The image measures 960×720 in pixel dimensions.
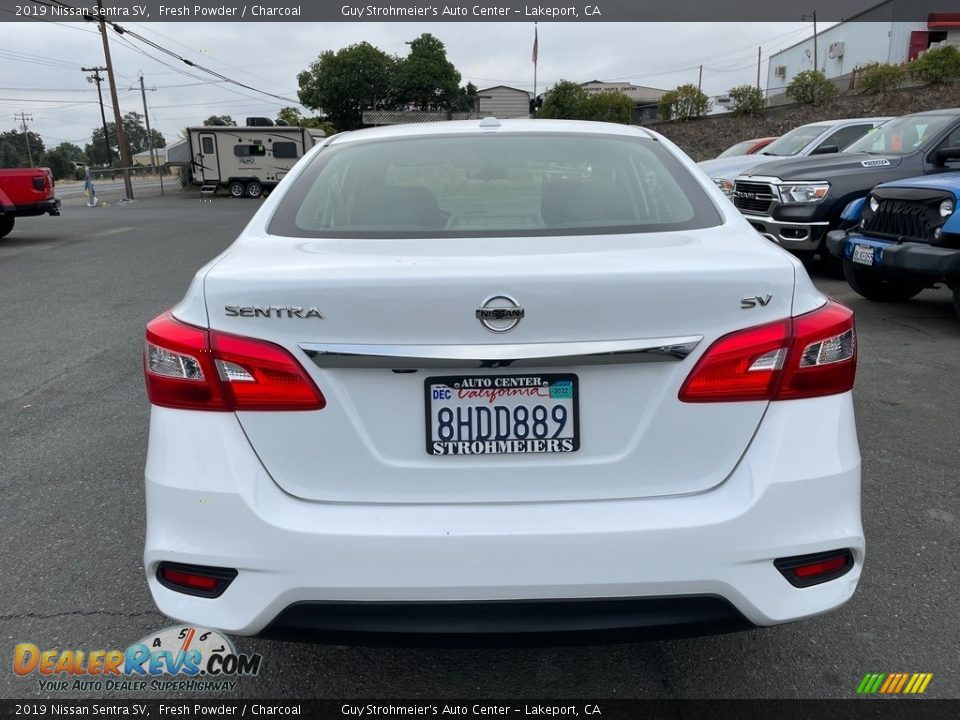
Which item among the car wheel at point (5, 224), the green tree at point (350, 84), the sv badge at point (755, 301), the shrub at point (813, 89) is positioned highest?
the green tree at point (350, 84)

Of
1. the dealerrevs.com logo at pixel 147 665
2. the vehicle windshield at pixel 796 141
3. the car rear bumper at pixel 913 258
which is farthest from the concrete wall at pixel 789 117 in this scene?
the dealerrevs.com logo at pixel 147 665

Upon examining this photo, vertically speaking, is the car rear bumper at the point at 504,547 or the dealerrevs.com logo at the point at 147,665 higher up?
the car rear bumper at the point at 504,547

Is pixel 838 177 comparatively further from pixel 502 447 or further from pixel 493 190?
pixel 502 447

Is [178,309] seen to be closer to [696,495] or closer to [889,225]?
[696,495]

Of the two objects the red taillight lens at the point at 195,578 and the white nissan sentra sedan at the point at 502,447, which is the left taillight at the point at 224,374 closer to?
the white nissan sentra sedan at the point at 502,447

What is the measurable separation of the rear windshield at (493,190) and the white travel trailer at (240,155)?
34.1 meters

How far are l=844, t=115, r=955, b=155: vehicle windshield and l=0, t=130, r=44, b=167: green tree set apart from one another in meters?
91.9

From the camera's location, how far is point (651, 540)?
1.77m

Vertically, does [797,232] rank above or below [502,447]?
below

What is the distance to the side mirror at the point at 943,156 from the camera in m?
7.15

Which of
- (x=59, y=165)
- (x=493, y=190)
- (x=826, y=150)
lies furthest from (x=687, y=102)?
(x=59, y=165)

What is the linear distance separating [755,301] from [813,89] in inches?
1608

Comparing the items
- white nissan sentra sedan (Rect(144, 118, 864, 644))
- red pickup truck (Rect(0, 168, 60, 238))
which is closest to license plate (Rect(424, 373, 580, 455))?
white nissan sentra sedan (Rect(144, 118, 864, 644))

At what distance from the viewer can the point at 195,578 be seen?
6.20 ft
